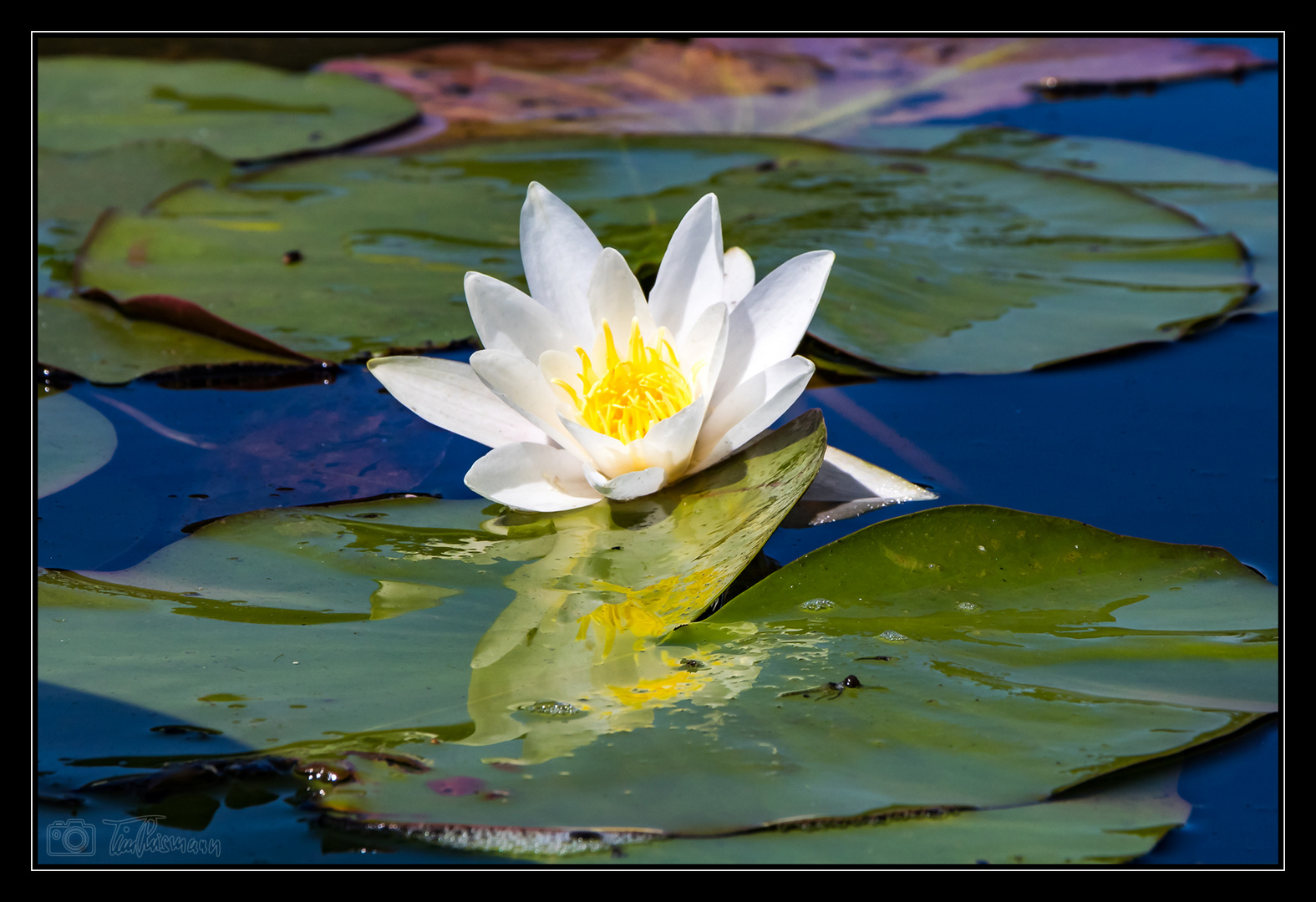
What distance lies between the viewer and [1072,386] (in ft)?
6.58

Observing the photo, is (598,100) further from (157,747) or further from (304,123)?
(157,747)

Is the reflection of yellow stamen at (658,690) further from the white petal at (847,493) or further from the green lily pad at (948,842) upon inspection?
the white petal at (847,493)

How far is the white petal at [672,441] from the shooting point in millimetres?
1423

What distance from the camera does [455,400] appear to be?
162 centimetres

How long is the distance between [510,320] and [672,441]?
0.36 m

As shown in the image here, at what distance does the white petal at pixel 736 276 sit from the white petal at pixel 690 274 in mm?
24

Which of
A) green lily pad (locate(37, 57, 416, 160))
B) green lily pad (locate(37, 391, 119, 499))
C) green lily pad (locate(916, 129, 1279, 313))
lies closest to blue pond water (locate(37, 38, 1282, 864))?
green lily pad (locate(37, 391, 119, 499))

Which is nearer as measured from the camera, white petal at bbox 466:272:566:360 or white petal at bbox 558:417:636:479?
white petal at bbox 558:417:636:479

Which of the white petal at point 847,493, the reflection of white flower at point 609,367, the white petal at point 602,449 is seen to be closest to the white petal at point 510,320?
the reflection of white flower at point 609,367

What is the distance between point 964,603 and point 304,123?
10.6 ft

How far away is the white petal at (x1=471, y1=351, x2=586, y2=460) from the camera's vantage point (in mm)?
1479

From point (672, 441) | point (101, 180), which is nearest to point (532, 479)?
point (672, 441)

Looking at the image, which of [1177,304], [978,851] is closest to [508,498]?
[978,851]

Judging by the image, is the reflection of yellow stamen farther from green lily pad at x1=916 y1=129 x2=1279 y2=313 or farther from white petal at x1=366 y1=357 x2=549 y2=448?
green lily pad at x1=916 y1=129 x2=1279 y2=313
